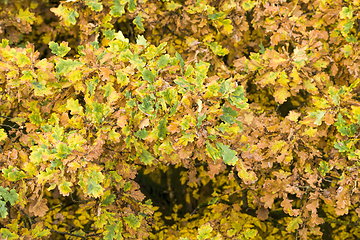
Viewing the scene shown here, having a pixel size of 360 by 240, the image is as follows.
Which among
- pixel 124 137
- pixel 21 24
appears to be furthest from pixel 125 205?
pixel 21 24

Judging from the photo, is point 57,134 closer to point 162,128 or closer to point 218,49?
point 162,128

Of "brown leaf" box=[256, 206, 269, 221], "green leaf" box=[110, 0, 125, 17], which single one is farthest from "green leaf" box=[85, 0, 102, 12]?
"brown leaf" box=[256, 206, 269, 221]

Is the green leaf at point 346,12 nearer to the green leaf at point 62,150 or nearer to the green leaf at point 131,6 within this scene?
the green leaf at point 131,6

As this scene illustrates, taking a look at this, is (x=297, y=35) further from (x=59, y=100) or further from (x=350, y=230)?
(x=350, y=230)

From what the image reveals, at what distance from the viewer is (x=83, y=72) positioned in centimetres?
258

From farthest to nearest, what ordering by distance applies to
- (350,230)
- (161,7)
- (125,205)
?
(350,230) < (161,7) < (125,205)

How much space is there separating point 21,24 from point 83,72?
237 centimetres

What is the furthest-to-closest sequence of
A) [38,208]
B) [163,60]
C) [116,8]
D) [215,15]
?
[215,15] → [116,8] → [38,208] → [163,60]

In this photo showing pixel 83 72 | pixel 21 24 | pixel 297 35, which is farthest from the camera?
pixel 21 24

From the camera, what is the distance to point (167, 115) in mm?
2344

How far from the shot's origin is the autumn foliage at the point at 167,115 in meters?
2.37

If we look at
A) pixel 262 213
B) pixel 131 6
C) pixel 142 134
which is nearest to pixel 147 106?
pixel 142 134

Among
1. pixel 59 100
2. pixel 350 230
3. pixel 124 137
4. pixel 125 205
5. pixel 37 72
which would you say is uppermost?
pixel 37 72

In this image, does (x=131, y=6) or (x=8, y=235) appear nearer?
(x=8, y=235)
